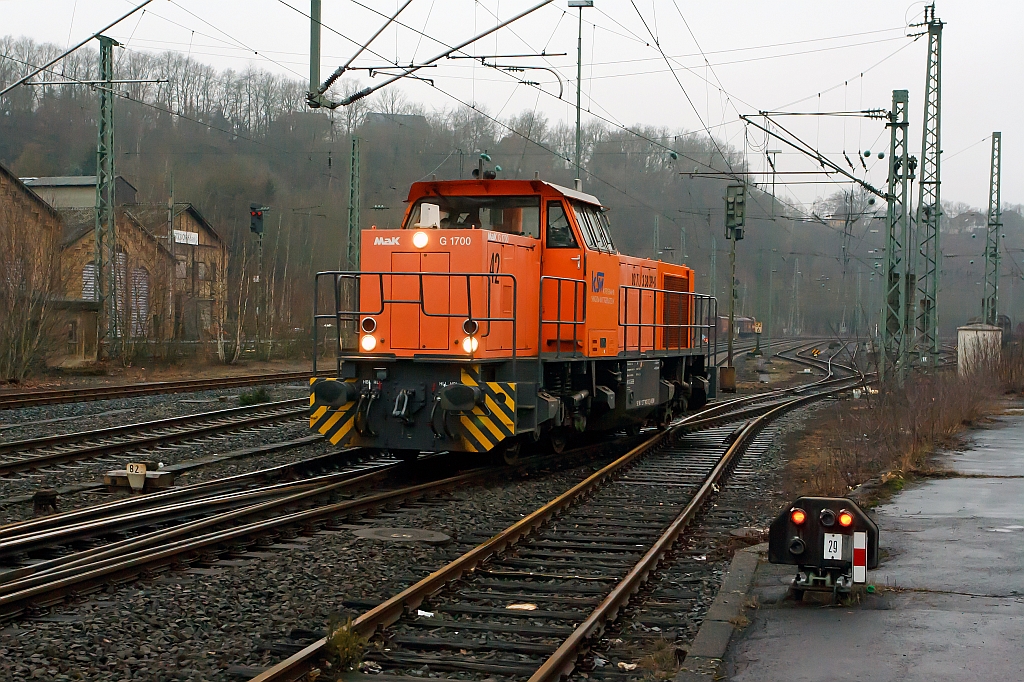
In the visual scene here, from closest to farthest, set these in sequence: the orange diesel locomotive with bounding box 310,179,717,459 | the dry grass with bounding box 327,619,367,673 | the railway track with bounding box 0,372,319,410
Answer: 1. the dry grass with bounding box 327,619,367,673
2. the orange diesel locomotive with bounding box 310,179,717,459
3. the railway track with bounding box 0,372,319,410

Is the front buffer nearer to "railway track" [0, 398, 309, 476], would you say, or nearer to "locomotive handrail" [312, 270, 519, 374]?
"locomotive handrail" [312, 270, 519, 374]

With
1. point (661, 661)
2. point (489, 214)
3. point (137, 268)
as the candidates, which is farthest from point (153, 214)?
point (661, 661)

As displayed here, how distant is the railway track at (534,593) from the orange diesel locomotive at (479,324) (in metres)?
1.44

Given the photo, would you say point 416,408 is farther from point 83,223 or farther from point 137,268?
point 83,223

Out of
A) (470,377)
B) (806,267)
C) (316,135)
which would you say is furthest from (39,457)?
(806,267)

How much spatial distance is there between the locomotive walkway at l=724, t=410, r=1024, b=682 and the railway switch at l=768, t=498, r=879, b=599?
174 mm

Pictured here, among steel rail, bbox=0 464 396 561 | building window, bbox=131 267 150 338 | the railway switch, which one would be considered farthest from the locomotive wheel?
building window, bbox=131 267 150 338

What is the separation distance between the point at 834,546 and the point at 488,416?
5168 mm

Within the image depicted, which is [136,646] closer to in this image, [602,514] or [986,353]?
[602,514]

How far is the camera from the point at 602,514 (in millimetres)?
9695

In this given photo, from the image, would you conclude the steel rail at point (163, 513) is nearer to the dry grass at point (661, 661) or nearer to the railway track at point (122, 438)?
the railway track at point (122, 438)

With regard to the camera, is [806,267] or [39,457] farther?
[806,267]

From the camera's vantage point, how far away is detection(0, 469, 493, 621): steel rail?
5.77 meters

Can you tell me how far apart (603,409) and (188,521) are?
684 centimetres
